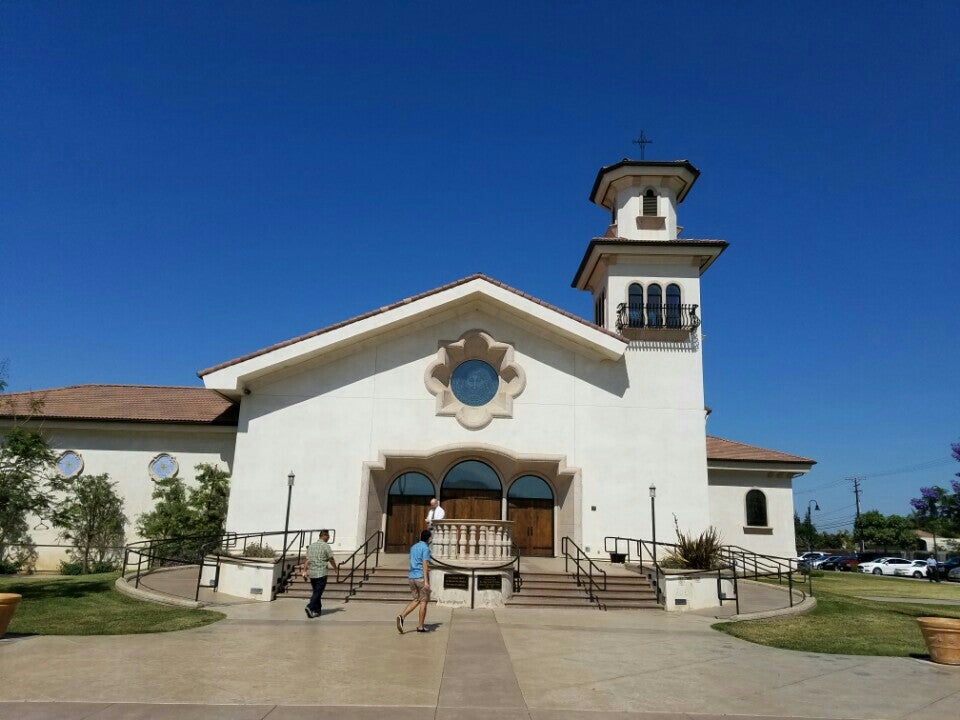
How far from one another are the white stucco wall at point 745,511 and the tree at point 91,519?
2210 centimetres

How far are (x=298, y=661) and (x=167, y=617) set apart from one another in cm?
492

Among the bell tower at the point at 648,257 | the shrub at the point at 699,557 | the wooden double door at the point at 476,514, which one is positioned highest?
the bell tower at the point at 648,257

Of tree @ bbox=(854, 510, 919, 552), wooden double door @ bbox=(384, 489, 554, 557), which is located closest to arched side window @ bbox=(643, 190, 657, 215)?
wooden double door @ bbox=(384, 489, 554, 557)

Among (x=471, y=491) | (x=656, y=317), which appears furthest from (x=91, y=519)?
(x=656, y=317)

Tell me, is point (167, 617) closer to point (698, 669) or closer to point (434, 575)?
point (434, 575)

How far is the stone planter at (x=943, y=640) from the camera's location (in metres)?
10.0

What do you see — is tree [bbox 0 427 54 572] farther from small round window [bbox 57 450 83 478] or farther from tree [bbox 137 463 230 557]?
tree [bbox 137 463 230 557]

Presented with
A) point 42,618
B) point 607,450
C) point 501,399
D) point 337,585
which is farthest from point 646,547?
point 42,618

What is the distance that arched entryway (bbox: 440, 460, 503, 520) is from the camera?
22.5m

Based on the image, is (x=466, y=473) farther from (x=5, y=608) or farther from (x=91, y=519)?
(x=5, y=608)

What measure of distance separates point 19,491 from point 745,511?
24967 mm

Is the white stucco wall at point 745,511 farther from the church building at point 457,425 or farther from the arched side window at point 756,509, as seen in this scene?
the church building at point 457,425

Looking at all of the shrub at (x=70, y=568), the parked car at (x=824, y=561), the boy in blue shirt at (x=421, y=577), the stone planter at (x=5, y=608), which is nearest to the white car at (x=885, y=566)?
the parked car at (x=824, y=561)

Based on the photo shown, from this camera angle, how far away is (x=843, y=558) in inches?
2170
